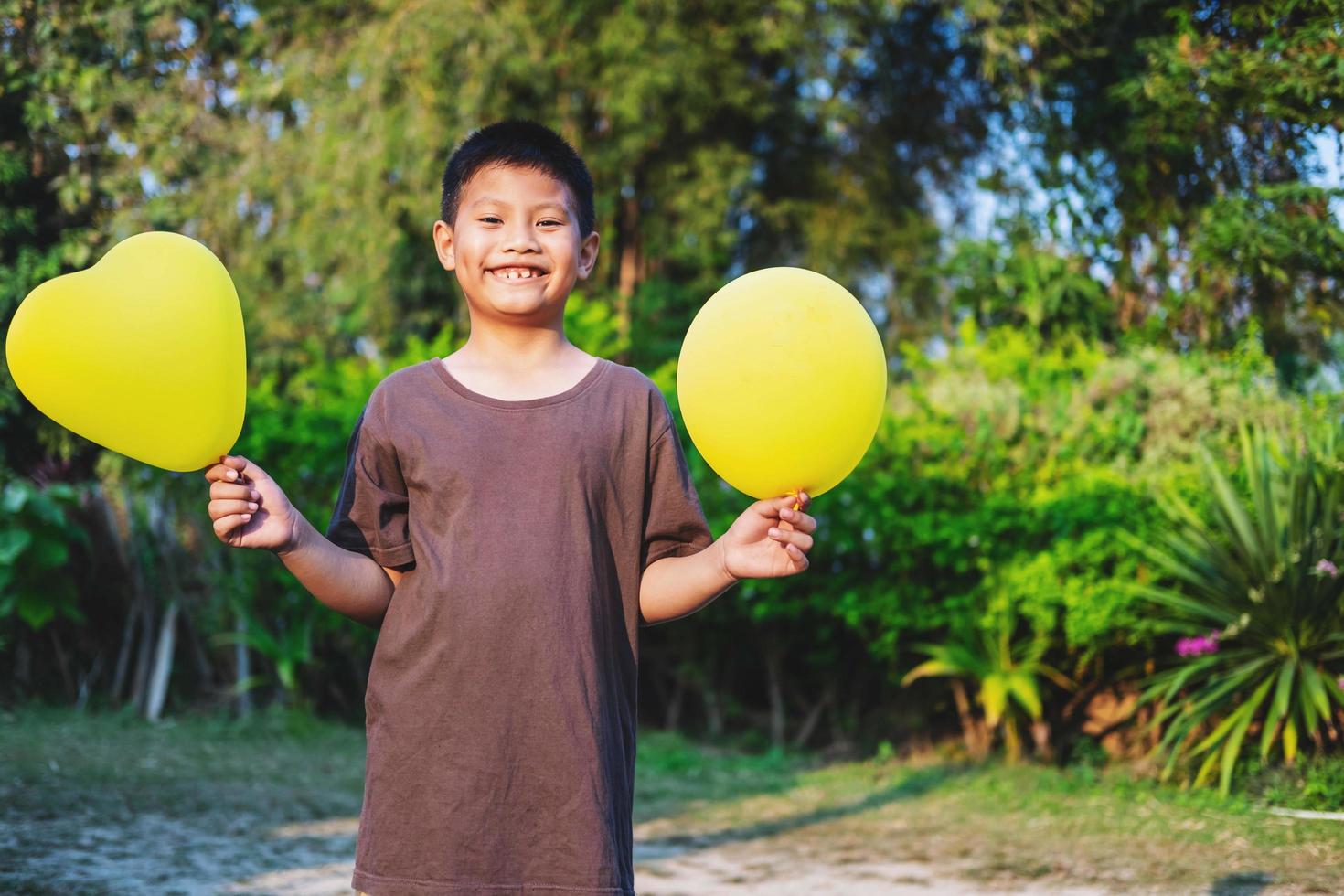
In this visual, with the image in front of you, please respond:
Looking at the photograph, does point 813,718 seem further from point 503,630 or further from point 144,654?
point 503,630

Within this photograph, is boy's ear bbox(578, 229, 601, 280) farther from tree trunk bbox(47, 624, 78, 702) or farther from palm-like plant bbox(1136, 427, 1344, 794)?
tree trunk bbox(47, 624, 78, 702)

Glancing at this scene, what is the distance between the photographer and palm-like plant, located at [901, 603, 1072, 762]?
576cm

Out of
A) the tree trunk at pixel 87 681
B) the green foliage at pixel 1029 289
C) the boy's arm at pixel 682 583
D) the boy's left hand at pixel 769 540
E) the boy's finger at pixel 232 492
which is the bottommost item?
the tree trunk at pixel 87 681

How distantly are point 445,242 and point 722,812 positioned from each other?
3.98 meters

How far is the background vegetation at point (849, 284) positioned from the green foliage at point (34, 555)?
0.08ft

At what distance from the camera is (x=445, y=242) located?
1992 millimetres

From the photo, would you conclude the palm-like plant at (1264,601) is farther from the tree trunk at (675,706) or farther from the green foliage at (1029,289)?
the tree trunk at (675,706)

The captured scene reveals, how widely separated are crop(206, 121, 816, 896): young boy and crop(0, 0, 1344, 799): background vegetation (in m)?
3.91

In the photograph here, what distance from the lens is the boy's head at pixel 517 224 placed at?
1.85m

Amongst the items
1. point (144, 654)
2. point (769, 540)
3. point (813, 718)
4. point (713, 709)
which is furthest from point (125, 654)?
point (769, 540)

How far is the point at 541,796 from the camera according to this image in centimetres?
170

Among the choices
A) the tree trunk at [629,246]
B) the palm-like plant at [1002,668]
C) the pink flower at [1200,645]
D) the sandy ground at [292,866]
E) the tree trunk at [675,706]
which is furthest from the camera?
the tree trunk at [629,246]

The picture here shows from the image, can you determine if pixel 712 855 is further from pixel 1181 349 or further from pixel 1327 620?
pixel 1181 349

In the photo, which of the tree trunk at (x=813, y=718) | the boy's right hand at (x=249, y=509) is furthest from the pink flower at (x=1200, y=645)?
the boy's right hand at (x=249, y=509)
